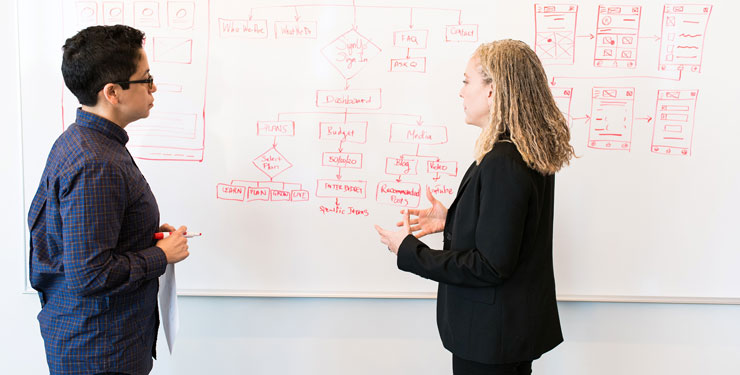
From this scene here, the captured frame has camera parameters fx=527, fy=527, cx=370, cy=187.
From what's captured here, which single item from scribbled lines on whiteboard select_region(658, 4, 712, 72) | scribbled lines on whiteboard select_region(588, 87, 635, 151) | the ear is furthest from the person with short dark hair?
scribbled lines on whiteboard select_region(658, 4, 712, 72)

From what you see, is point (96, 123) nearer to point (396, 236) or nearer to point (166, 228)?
point (166, 228)

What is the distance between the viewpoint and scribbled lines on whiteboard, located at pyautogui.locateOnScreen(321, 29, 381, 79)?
204cm

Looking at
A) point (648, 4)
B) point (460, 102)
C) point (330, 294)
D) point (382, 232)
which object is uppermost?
point (648, 4)

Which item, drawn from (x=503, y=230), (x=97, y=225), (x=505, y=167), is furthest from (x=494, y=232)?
(x=97, y=225)

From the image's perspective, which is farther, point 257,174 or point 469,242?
point 257,174

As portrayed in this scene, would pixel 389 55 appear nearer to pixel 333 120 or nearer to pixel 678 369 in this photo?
pixel 333 120

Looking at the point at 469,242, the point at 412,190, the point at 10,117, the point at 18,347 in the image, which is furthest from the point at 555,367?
the point at 10,117

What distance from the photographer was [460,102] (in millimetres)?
2062

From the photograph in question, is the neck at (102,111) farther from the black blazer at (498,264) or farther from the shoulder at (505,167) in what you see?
the shoulder at (505,167)

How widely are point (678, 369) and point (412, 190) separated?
1.37 m

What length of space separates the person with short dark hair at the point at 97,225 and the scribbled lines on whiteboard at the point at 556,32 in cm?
143

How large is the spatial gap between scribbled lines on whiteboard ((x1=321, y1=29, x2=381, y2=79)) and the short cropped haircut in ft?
2.67

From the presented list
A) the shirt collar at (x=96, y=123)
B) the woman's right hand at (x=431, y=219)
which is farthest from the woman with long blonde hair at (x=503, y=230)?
the shirt collar at (x=96, y=123)

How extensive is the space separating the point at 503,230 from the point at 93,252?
1.00 meters
